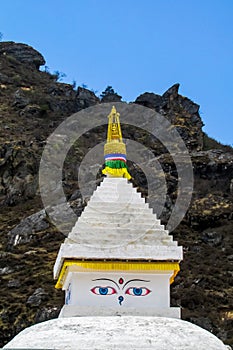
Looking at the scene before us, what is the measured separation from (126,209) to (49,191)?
37.5m

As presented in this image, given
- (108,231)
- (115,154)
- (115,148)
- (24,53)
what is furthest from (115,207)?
(24,53)

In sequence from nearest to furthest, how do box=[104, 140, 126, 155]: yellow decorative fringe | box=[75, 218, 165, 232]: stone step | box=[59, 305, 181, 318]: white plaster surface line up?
box=[59, 305, 181, 318]: white plaster surface, box=[75, 218, 165, 232]: stone step, box=[104, 140, 126, 155]: yellow decorative fringe

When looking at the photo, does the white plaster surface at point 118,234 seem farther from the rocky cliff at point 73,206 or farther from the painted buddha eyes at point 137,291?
the rocky cliff at point 73,206

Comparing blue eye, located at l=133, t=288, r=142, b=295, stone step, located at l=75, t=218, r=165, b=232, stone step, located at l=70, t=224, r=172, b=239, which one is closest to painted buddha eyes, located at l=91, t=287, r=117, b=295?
blue eye, located at l=133, t=288, r=142, b=295

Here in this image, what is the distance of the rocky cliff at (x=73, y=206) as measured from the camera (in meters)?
36.2

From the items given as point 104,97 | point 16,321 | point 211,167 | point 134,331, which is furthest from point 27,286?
point 104,97

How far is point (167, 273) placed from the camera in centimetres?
1238

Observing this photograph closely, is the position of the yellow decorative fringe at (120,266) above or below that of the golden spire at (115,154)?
below

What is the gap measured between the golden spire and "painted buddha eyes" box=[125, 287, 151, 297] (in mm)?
2530

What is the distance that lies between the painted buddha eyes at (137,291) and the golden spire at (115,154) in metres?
2.53

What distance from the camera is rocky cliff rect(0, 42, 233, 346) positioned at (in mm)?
36219

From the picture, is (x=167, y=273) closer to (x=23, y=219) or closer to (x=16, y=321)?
(x=16, y=321)

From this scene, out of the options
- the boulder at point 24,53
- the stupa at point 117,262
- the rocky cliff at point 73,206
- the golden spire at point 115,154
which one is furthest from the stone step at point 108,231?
the boulder at point 24,53

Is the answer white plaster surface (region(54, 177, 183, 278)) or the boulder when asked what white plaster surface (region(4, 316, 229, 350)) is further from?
the boulder
